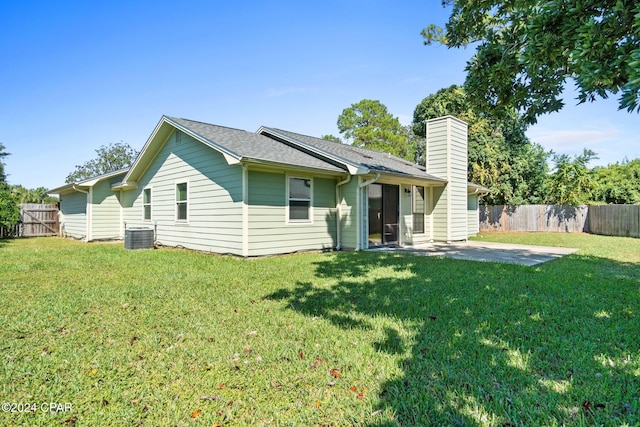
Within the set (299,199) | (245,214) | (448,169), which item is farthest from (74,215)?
(448,169)

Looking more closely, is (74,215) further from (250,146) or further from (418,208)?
(418,208)

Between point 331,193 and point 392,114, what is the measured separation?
25.6 metres

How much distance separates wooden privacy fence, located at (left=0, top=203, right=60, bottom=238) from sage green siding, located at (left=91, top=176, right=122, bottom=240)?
5466 millimetres

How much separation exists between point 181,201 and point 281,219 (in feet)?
13.3

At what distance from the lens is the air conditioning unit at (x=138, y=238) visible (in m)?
11.1

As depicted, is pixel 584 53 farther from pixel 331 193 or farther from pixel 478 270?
pixel 331 193

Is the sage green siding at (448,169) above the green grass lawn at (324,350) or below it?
above

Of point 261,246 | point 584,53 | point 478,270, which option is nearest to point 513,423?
point 584,53

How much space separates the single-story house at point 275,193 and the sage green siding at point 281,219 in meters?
0.03

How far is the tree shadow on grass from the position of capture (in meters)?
2.17

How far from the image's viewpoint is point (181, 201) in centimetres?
1115

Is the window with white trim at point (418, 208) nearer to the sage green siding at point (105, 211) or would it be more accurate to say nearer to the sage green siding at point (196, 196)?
the sage green siding at point (196, 196)

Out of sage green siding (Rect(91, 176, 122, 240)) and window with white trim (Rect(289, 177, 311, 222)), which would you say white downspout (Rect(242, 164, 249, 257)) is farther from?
sage green siding (Rect(91, 176, 122, 240))

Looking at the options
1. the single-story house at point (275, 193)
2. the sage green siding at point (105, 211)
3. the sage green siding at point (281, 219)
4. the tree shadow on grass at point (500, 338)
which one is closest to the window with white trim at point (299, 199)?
the single-story house at point (275, 193)
